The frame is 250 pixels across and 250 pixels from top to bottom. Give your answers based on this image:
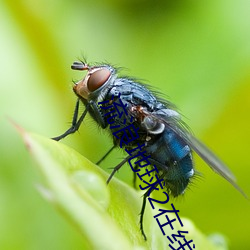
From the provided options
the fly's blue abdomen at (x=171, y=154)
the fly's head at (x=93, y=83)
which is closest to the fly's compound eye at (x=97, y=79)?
the fly's head at (x=93, y=83)

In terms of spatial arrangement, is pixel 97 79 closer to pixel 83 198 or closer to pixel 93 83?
pixel 93 83

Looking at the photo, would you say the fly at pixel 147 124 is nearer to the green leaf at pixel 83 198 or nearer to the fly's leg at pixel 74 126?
the fly's leg at pixel 74 126

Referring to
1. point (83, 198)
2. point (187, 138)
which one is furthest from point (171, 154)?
point (83, 198)

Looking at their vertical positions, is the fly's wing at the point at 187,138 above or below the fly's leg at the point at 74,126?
above

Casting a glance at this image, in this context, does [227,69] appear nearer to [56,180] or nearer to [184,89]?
[184,89]

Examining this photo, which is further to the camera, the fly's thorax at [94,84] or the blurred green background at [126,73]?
the blurred green background at [126,73]

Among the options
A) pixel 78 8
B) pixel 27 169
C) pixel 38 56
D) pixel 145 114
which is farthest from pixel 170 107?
pixel 78 8
